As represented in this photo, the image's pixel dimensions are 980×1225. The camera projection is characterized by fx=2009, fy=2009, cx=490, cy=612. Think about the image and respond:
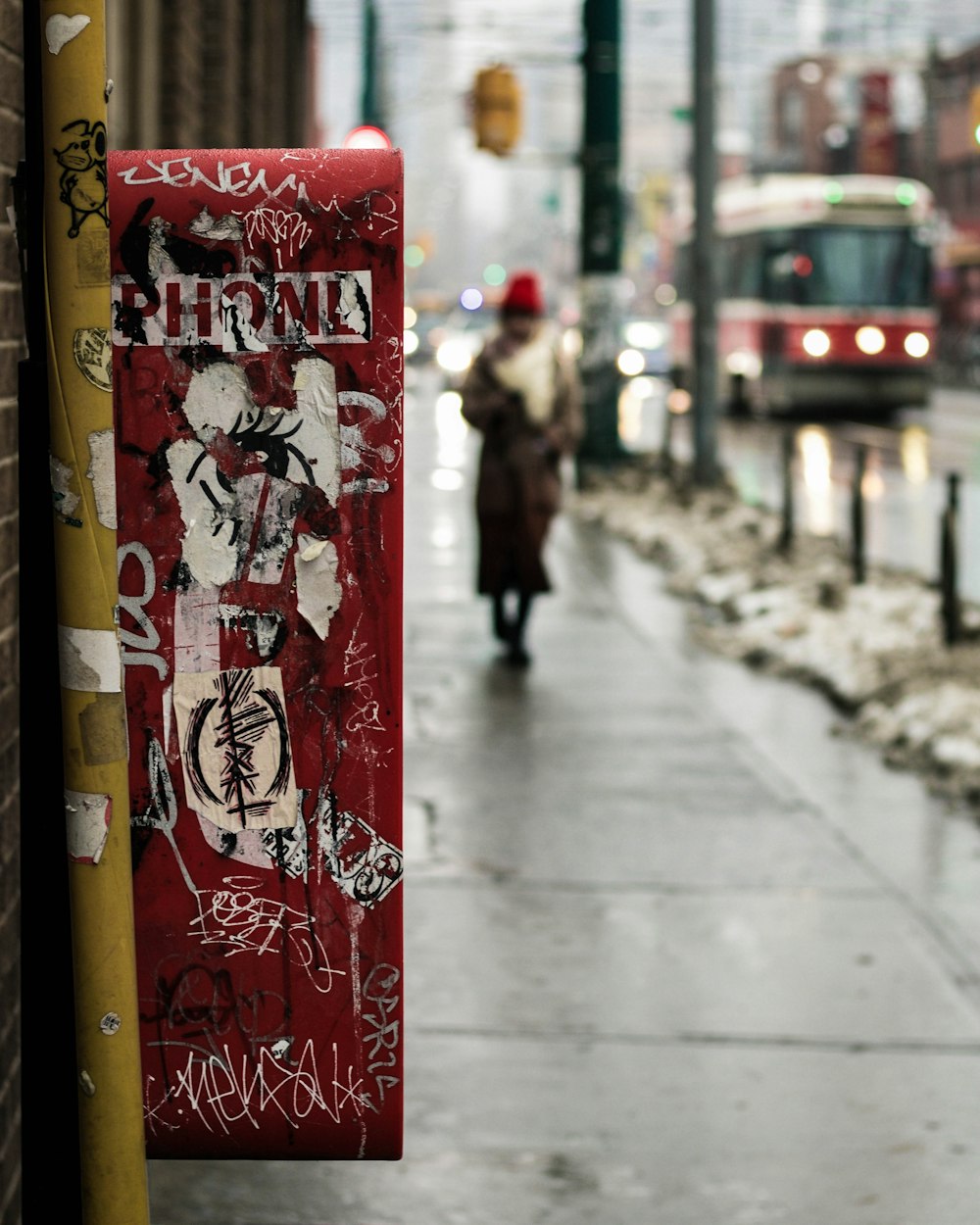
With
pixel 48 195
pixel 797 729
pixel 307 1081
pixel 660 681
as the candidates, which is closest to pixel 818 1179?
pixel 307 1081

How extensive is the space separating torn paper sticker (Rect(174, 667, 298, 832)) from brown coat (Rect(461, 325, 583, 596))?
7.00 m

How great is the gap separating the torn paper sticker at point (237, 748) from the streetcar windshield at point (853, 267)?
2953 centimetres

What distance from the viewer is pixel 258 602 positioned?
292cm

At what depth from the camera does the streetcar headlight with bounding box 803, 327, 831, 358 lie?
31484 mm

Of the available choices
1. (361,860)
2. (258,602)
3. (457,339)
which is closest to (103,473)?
(258,602)

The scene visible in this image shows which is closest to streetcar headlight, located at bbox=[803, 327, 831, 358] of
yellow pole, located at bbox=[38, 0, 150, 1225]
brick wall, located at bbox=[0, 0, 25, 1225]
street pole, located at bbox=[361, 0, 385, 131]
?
street pole, located at bbox=[361, 0, 385, 131]

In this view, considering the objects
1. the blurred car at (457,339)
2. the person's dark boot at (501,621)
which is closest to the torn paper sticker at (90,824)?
the person's dark boot at (501,621)

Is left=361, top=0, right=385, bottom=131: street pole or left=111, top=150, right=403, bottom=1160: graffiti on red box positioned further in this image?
left=361, top=0, right=385, bottom=131: street pole

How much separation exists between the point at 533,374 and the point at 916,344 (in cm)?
2329

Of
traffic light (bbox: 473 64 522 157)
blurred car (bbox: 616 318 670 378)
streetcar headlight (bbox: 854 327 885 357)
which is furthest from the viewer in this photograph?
blurred car (bbox: 616 318 670 378)

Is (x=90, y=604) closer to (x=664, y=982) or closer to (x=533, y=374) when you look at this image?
(x=664, y=982)

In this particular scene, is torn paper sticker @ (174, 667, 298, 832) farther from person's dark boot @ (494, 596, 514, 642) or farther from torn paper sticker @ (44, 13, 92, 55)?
person's dark boot @ (494, 596, 514, 642)

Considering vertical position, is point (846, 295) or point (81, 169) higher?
point (846, 295)

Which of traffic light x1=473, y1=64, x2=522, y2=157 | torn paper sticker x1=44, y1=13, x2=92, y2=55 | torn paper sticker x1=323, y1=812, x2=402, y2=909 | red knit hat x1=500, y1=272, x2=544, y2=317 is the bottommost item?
torn paper sticker x1=323, y1=812, x2=402, y2=909
